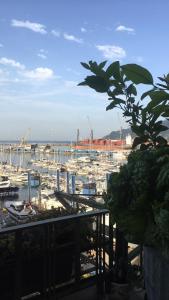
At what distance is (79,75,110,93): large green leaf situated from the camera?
5.07 feet

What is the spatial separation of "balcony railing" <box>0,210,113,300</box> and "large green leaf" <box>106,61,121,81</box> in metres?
0.99

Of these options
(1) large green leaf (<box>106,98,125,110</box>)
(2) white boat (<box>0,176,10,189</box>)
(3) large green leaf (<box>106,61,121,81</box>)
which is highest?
(3) large green leaf (<box>106,61,121,81</box>)

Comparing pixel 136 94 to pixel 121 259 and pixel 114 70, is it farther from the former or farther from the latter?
pixel 121 259

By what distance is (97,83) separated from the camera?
1556mm

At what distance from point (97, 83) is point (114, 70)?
10 centimetres

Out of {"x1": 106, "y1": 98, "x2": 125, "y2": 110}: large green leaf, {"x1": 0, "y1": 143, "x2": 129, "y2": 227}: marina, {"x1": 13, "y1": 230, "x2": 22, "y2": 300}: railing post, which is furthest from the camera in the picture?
{"x1": 0, "y1": 143, "x2": 129, "y2": 227}: marina

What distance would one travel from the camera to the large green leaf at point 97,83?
1.54 metres

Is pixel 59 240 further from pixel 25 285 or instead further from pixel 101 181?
pixel 101 181

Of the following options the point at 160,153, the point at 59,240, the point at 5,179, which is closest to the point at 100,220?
the point at 59,240

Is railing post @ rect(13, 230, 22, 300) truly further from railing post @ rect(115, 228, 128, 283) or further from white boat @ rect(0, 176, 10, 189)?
white boat @ rect(0, 176, 10, 189)

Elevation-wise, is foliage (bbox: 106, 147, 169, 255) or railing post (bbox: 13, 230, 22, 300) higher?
foliage (bbox: 106, 147, 169, 255)

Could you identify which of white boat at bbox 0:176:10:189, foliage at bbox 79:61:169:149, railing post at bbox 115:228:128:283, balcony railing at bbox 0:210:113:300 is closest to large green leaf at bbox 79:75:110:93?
foliage at bbox 79:61:169:149

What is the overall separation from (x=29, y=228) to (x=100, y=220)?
61cm

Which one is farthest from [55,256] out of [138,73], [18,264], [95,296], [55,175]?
[55,175]
